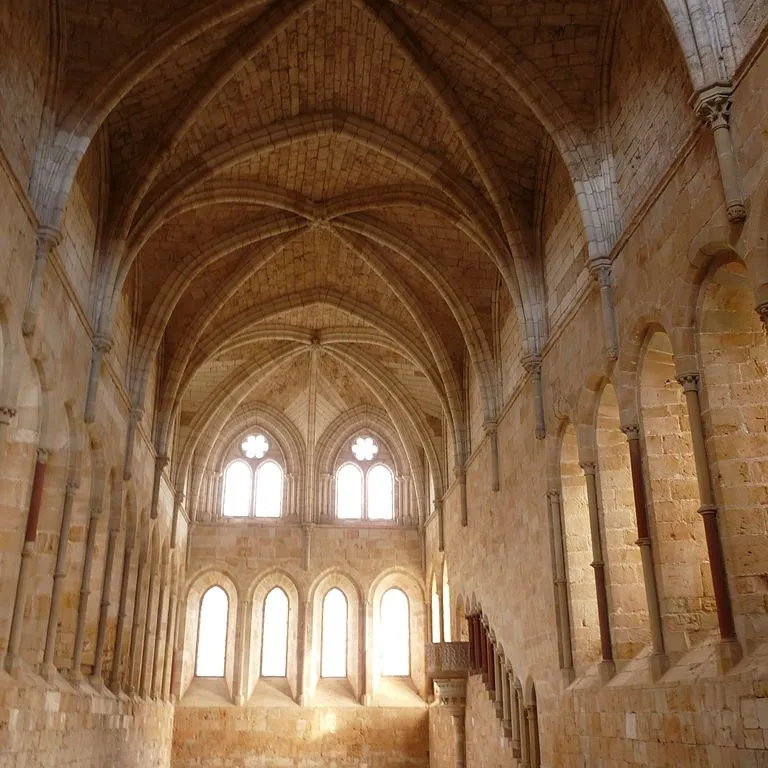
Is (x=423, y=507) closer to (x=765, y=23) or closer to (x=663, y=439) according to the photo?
(x=663, y=439)

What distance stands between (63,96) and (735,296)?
880cm

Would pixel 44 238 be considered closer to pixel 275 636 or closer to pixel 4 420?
pixel 4 420

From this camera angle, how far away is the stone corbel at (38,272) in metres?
10.2

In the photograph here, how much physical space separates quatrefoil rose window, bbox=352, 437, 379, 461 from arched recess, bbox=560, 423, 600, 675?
46.1 ft

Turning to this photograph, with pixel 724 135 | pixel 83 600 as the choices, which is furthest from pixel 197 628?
pixel 724 135

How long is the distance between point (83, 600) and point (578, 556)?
25.0 feet

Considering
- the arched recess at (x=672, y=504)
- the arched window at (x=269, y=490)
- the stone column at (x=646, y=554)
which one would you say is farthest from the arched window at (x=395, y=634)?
the arched recess at (x=672, y=504)

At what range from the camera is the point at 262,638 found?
2427 centimetres

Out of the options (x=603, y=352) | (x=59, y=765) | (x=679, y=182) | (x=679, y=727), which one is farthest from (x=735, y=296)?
(x=59, y=765)

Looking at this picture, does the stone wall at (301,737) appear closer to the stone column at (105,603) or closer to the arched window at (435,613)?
the arched window at (435,613)

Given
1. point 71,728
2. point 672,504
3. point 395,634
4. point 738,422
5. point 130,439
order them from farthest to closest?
point 395,634, point 130,439, point 71,728, point 672,504, point 738,422

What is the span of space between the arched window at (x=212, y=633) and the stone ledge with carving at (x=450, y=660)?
26.8ft

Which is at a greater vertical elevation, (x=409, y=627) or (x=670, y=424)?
(x=670, y=424)

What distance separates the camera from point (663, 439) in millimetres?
9875
